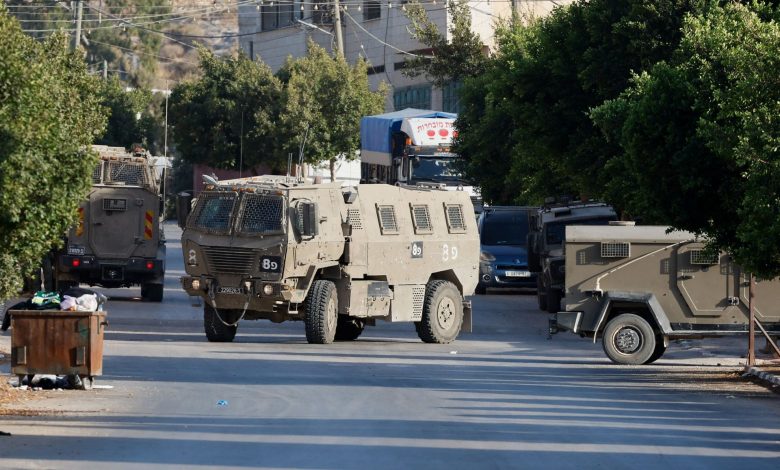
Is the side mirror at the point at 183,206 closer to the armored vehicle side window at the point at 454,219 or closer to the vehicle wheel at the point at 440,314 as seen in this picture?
the vehicle wheel at the point at 440,314

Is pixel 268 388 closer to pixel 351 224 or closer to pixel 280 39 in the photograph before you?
pixel 351 224

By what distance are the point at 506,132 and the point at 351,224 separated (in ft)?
64.8

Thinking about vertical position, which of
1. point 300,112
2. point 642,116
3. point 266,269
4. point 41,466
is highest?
point 300,112

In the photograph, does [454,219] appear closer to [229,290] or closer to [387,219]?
[387,219]

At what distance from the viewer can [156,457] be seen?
12914mm

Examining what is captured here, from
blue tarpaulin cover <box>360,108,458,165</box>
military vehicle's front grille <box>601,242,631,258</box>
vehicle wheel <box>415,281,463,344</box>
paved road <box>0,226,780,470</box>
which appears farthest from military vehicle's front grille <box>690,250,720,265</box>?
blue tarpaulin cover <box>360,108,458,165</box>

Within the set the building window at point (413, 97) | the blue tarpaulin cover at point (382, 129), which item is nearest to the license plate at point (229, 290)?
the blue tarpaulin cover at point (382, 129)

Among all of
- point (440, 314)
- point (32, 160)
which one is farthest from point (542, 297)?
point (32, 160)

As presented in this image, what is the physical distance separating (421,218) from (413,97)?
4847 centimetres

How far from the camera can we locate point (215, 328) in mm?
24906

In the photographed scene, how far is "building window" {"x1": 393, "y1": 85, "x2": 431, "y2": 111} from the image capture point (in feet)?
237

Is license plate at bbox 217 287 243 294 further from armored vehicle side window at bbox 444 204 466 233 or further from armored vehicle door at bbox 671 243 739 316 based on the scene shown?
armored vehicle door at bbox 671 243 739 316

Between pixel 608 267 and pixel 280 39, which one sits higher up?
pixel 280 39

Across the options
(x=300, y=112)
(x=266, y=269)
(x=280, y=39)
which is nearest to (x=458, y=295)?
(x=266, y=269)
